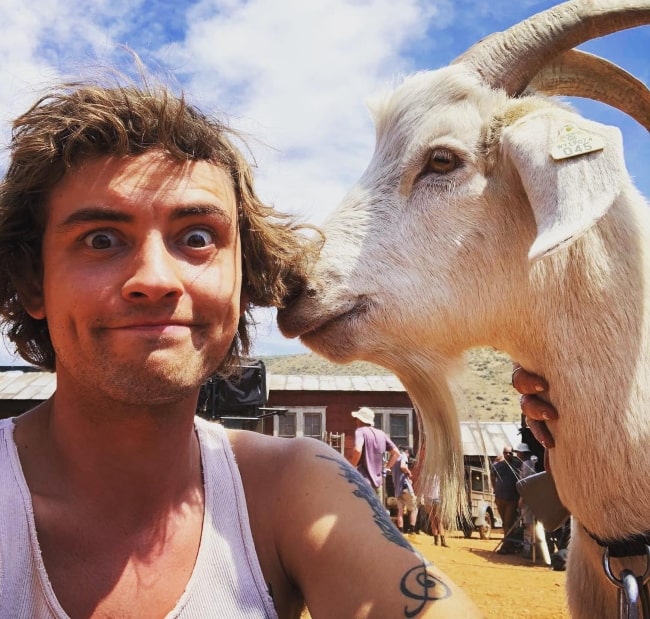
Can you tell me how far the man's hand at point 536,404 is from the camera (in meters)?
1.93

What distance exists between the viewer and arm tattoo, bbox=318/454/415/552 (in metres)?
1.49

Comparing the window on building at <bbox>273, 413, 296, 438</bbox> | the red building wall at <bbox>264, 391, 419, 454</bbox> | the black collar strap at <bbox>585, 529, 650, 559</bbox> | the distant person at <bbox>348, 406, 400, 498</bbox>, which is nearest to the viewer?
the black collar strap at <bbox>585, 529, 650, 559</bbox>

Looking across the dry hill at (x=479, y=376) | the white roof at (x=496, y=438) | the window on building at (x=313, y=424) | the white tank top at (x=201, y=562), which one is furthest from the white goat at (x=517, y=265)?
the window on building at (x=313, y=424)

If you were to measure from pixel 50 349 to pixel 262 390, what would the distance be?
36.3ft

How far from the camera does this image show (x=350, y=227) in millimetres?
2154

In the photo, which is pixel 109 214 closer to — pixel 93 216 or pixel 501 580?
pixel 93 216

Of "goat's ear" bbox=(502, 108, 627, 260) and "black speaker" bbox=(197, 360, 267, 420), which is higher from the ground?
"goat's ear" bbox=(502, 108, 627, 260)

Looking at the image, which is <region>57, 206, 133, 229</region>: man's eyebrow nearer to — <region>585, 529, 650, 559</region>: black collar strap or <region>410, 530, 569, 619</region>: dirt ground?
<region>585, 529, 650, 559</region>: black collar strap

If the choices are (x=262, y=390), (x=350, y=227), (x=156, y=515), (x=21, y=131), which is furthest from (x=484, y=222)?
(x=262, y=390)

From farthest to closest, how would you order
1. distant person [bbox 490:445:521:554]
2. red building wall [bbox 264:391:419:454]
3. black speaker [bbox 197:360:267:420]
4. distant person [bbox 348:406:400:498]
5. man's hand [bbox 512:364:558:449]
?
red building wall [bbox 264:391:419:454] → black speaker [bbox 197:360:267:420] → distant person [bbox 490:445:521:554] → distant person [bbox 348:406:400:498] → man's hand [bbox 512:364:558:449]

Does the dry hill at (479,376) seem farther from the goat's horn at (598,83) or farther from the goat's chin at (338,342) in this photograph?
the goat's horn at (598,83)

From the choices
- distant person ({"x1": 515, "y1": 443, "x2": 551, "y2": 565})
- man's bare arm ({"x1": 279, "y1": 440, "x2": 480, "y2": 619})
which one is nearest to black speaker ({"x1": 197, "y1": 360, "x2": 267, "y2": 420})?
distant person ({"x1": 515, "y1": 443, "x2": 551, "y2": 565})

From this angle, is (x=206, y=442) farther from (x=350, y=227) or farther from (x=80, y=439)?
(x=350, y=227)

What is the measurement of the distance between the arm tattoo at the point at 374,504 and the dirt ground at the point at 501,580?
3.62 metres
